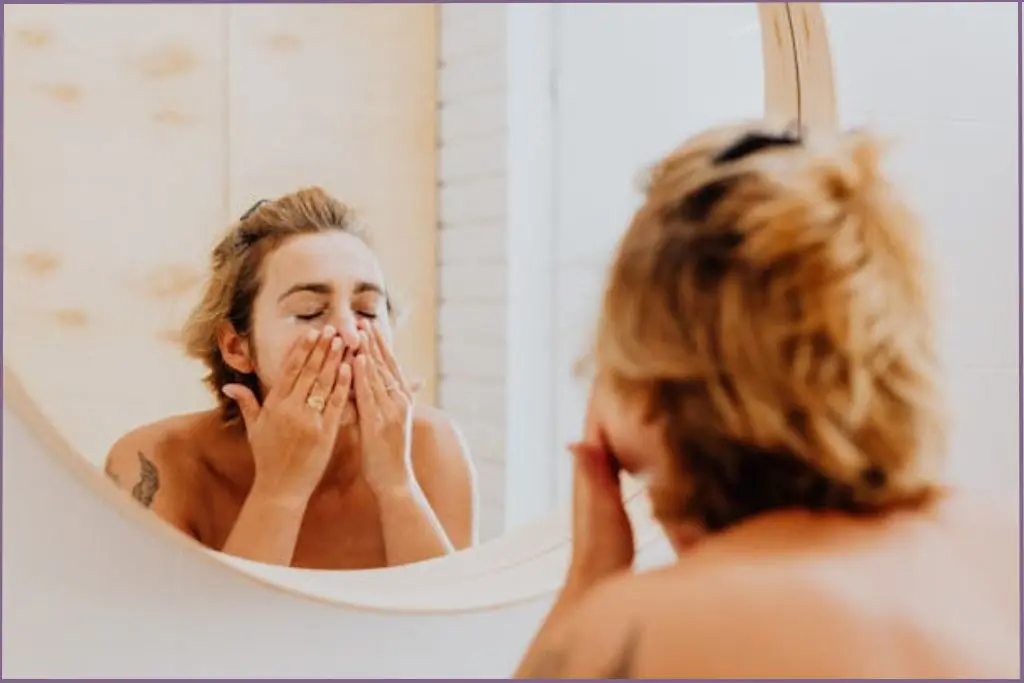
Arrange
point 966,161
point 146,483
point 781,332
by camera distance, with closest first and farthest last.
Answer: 1. point 781,332
2. point 146,483
3. point 966,161

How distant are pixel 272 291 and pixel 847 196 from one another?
374mm

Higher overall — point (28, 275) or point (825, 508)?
point (28, 275)

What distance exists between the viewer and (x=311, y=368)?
923 millimetres

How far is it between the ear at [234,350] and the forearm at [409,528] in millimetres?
130

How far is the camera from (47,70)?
33.7 inches

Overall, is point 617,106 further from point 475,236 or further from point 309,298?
point 309,298

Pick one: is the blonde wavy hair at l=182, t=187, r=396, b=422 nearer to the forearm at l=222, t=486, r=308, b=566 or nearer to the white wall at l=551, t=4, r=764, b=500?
the forearm at l=222, t=486, r=308, b=566

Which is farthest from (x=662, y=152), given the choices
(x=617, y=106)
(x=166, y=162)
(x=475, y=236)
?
(x=166, y=162)

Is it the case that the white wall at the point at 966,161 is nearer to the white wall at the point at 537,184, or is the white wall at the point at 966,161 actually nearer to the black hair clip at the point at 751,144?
the white wall at the point at 537,184

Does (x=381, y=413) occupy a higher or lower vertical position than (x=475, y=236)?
lower

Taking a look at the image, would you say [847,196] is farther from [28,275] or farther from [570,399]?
[28,275]

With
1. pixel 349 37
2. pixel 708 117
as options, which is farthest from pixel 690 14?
pixel 349 37

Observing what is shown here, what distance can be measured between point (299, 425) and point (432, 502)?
0.37 ft

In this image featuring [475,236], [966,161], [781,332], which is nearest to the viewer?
[781,332]
